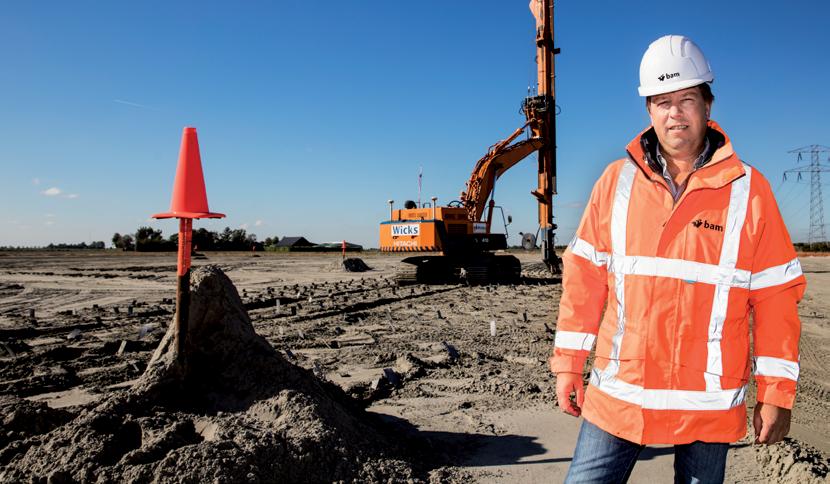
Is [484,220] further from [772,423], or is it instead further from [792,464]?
[772,423]

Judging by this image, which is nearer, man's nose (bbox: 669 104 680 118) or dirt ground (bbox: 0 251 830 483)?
man's nose (bbox: 669 104 680 118)

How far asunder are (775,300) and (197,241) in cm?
5418

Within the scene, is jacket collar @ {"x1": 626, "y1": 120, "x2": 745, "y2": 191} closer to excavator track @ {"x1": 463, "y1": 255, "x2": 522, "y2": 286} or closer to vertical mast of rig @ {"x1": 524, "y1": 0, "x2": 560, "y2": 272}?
excavator track @ {"x1": 463, "y1": 255, "x2": 522, "y2": 286}

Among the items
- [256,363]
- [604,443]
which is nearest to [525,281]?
[256,363]

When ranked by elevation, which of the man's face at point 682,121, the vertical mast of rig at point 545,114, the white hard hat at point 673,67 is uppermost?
the vertical mast of rig at point 545,114

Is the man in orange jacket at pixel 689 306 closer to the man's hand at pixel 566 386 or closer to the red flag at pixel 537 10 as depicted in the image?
the man's hand at pixel 566 386

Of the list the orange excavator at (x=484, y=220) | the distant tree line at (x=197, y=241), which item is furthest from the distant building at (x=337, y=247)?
the orange excavator at (x=484, y=220)

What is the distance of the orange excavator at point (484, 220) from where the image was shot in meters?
16.9

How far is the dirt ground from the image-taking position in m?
3.48

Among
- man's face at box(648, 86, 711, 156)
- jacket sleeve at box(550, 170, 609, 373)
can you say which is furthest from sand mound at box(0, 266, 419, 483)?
man's face at box(648, 86, 711, 156)

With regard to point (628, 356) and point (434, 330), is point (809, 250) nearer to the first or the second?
point (434, 330)

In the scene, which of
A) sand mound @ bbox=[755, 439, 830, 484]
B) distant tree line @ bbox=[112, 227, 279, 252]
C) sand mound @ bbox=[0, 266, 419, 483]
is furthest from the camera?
distant tree line @ bbox=[112, 227, 279, 252]

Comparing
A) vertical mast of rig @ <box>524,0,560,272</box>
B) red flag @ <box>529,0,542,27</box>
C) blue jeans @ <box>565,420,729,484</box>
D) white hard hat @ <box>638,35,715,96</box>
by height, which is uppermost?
red flag @ <box>529,0,542,27</box>

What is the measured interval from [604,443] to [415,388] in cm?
350
